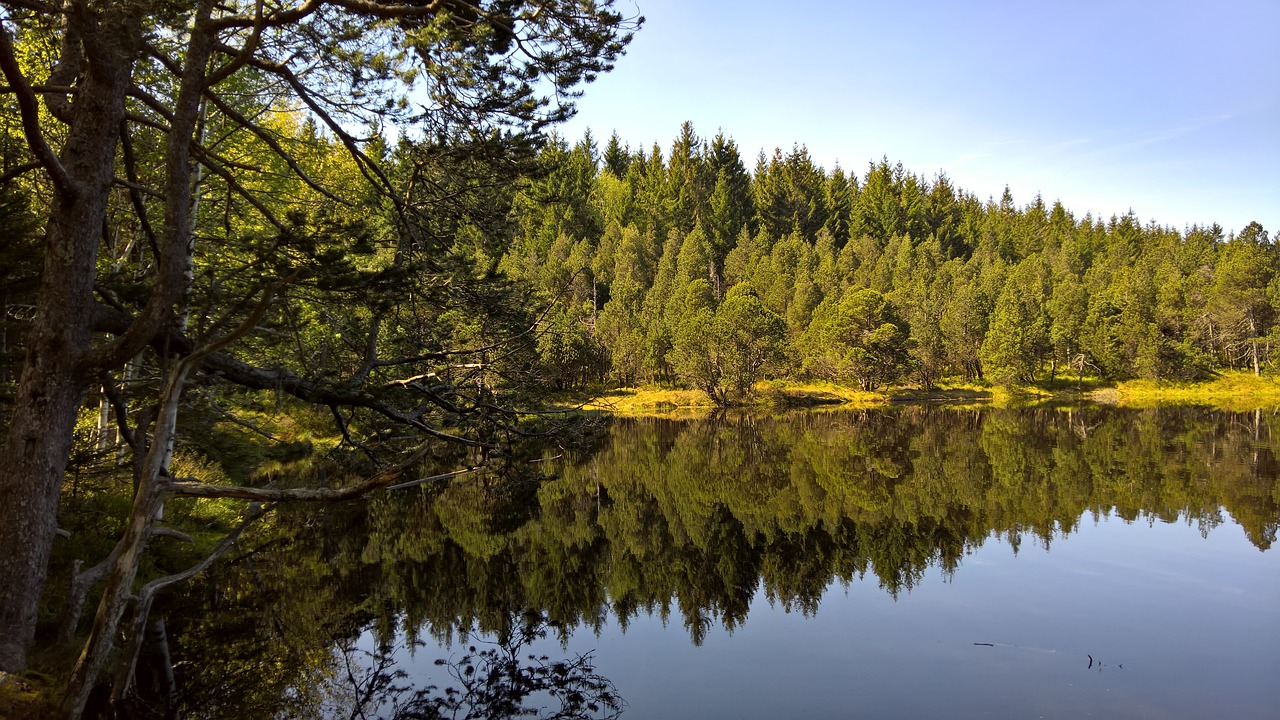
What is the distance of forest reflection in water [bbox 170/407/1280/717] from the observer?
1005 cm

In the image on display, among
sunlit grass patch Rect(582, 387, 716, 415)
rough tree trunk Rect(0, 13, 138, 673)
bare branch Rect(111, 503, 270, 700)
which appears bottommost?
sunlit grass patch Rect(582, 387, 716, 415)

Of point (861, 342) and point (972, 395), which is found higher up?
point (861, 342)

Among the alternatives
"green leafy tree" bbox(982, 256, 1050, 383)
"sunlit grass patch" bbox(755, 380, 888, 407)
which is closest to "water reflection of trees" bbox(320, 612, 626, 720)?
"sunlit grass patch" bbox(755, 380, 888, 407)

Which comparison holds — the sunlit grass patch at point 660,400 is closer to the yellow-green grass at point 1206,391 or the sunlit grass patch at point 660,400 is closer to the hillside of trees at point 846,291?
the hillside of trees at point 846,291

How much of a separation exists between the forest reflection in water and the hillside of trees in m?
24.7

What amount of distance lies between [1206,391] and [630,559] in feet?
247

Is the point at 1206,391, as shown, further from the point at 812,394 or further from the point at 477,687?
the point at 477,687

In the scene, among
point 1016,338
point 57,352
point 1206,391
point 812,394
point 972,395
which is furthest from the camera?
point 972,395

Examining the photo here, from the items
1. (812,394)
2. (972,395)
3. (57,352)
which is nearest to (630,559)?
(57,352)

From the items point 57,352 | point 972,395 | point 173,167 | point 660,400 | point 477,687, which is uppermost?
point 173,167

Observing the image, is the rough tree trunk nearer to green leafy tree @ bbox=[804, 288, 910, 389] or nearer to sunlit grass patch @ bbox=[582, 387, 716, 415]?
sunlit grass patch @ bbox=[582, 387, 716, 415]

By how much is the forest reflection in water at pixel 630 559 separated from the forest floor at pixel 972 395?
29.3 metres

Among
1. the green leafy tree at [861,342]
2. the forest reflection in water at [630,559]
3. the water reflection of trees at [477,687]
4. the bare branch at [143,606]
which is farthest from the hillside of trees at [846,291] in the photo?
the bare branch at [143,606]

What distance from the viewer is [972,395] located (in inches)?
2734
